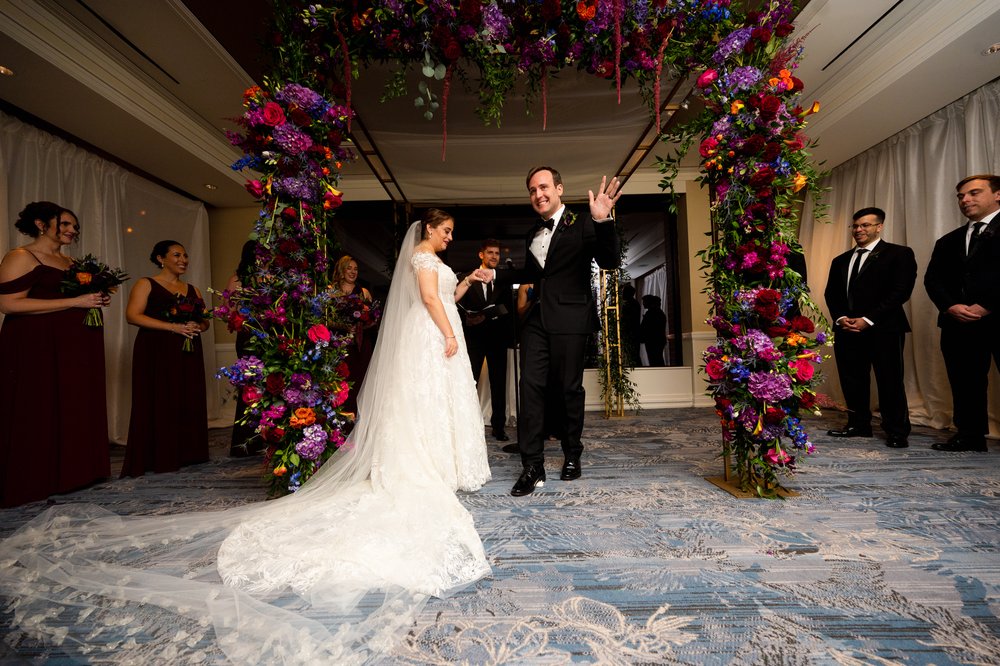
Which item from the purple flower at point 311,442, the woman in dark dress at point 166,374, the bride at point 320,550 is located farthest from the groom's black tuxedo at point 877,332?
the woman in dark dress at point 166,374

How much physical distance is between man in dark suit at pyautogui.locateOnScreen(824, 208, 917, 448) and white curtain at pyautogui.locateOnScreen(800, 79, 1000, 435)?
847 mm

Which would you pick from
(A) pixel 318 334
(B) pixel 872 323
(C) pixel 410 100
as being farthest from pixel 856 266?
(A) pixel 318 334

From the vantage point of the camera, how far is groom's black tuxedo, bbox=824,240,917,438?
12.7 feet

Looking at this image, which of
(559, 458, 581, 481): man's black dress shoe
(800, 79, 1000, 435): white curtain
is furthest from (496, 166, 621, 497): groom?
(800, 79, 1000, 435): white curtain

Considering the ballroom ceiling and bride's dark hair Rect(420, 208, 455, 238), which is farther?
the ballroom ceiling

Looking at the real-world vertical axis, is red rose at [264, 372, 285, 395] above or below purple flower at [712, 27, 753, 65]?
below

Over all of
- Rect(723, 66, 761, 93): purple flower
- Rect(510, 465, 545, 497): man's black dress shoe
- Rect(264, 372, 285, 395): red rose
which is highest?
Rect(723, 66, 761, 93): purple flower

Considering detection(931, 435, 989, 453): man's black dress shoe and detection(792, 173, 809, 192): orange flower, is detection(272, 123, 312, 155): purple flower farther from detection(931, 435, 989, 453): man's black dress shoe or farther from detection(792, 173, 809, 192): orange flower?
detection(931, 435, 989, 453): man's black dress shoe

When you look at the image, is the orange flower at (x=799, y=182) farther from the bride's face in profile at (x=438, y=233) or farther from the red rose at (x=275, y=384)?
the red rose at (x=275, y=384)

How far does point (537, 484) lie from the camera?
2.85m

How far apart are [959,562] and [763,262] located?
147 centimetres

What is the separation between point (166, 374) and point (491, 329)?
279 centimetres

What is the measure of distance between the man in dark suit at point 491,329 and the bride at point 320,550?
4.51 feet

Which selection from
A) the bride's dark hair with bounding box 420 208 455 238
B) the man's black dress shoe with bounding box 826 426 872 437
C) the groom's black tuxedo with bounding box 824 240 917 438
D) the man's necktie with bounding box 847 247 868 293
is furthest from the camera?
the man's necktie with bounding box 847 247 868 293
